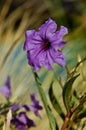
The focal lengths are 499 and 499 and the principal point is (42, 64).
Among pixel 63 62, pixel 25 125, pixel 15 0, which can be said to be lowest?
pixel 25 125

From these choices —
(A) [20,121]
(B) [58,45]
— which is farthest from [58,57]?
(A) [20,121]

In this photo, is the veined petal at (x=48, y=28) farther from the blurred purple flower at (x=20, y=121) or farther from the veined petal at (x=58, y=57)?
the blurred purple flower at (x=20, y=121)

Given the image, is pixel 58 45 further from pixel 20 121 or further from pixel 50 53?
pixel 20 121

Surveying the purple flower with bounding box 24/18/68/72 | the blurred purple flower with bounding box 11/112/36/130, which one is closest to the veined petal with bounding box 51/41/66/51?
the purple flower with bounding box 24/18/68/72

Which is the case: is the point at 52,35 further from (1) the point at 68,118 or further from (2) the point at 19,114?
(2) the point at 19,114

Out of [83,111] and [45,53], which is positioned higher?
[45,53]

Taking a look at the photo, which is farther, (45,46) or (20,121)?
(20,121)

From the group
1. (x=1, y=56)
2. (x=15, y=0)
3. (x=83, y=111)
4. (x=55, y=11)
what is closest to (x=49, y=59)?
(x=83, y=111)

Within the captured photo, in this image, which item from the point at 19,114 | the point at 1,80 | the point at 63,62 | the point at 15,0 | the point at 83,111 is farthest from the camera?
the point at 15,0
